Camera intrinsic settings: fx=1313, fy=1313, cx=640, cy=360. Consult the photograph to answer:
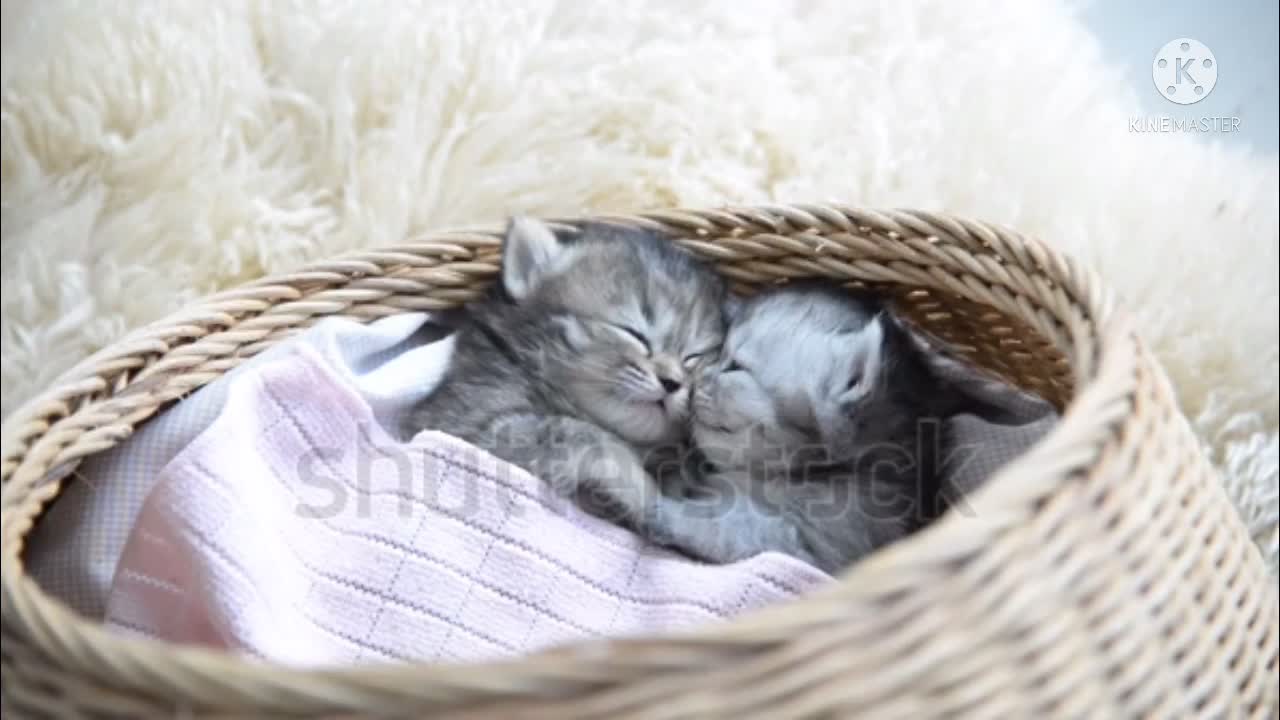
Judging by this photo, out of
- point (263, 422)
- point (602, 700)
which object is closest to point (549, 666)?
point (602, 700)

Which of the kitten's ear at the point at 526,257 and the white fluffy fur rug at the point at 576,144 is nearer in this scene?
the kitten's ear at the point at 526,257

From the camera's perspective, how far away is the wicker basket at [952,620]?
66cm

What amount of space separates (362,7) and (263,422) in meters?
0.60

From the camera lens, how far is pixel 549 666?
0.65 metres

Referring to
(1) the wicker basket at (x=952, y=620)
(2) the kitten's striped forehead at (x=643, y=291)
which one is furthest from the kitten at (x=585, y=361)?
(1) the wicker basket at (x=952, y=620)

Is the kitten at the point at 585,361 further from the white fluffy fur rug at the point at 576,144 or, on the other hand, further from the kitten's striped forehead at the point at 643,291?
the white fluffy fur rug at the point at 576,144

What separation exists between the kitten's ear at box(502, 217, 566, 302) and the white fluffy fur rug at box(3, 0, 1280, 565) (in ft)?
0.93

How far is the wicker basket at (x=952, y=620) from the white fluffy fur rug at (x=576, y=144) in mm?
330

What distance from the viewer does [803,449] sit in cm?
114

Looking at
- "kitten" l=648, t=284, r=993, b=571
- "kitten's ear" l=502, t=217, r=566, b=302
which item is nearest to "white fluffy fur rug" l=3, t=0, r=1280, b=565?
"kitten's ear" l=502, t=217, r=566, b=302

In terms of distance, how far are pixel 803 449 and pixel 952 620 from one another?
0.43m

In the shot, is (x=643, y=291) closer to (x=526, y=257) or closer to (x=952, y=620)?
(x=526, y=257)

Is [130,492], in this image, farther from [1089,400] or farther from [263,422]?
[1089,400]

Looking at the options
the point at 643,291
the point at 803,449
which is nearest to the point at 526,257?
the point at 643,291
